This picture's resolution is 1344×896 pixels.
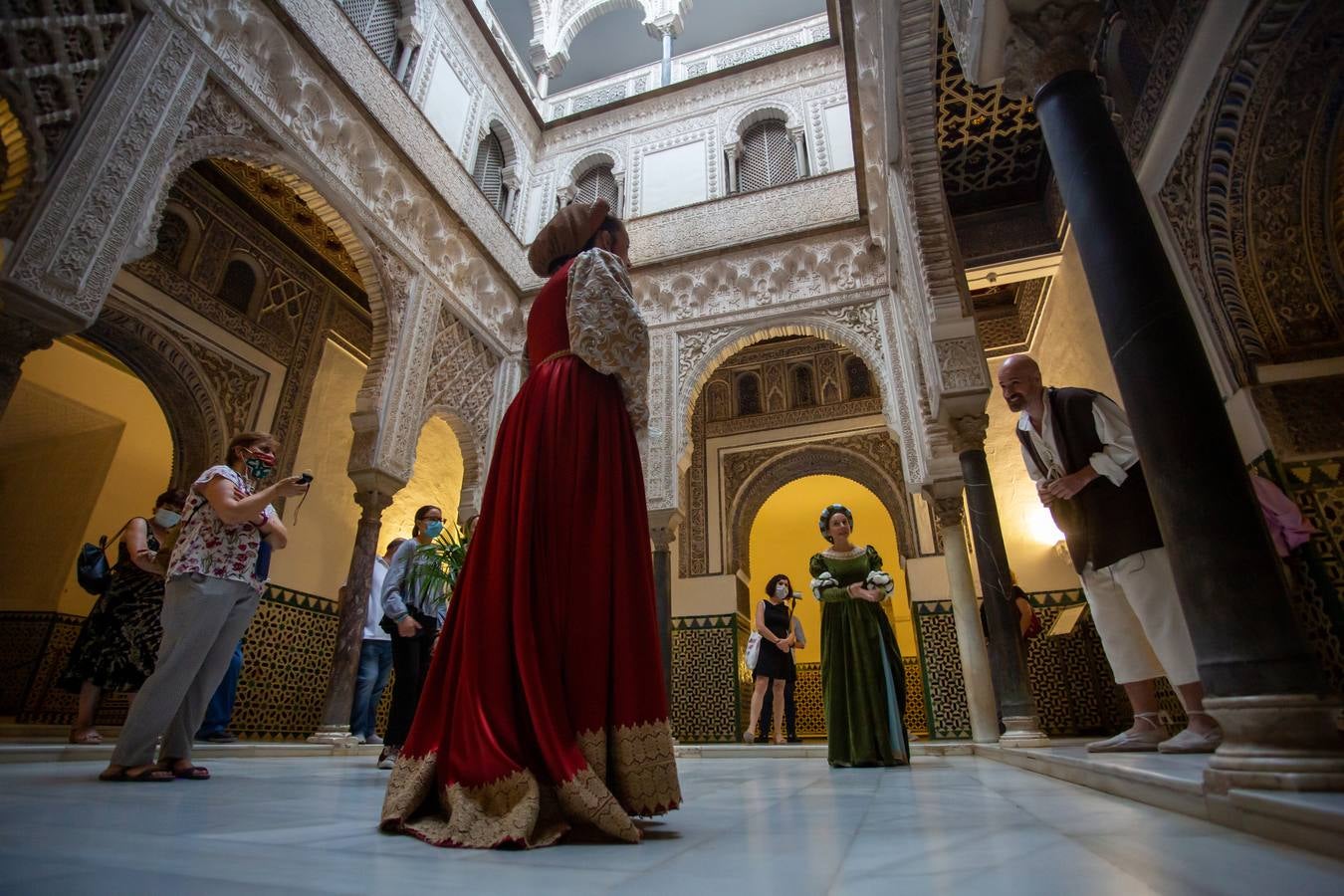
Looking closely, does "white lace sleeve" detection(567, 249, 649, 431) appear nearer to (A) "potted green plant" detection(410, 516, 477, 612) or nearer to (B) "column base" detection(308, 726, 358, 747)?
(A) "potted green plant" detection(410, 516, 477, 612)

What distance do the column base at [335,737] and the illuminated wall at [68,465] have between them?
125 inches

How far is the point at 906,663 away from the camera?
28.3ft

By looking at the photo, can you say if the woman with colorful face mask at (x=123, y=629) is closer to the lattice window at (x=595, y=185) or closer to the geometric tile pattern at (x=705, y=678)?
the geometric tile pattern at (x=705, y=678)

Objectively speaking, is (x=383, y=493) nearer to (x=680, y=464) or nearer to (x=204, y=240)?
(x=680, y=464)


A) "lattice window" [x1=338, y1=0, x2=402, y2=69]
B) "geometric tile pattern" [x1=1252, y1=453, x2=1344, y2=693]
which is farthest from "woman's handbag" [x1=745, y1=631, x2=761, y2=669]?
"lattice window" [x1=338, y1=0, x2=402, y2=69]

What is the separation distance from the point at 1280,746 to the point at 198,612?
271 cm

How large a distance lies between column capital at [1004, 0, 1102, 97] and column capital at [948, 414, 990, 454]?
266 cm

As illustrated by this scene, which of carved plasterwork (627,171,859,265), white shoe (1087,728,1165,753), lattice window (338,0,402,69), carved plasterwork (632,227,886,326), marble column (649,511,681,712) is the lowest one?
white shoe (1087,728,1165,753)

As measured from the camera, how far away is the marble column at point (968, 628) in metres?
4.67

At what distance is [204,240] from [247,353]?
105cm

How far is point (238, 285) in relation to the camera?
658 centimetres

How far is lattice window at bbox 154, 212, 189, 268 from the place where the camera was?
591 centimetres

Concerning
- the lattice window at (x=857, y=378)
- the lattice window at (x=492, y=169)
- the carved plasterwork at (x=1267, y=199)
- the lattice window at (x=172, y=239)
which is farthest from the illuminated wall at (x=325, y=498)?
the carved plasterwork at (x=1267, y=199)

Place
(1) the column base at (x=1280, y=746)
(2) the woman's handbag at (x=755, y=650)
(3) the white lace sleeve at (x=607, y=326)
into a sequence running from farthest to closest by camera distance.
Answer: (2) the woman's handbag at (x=755, y=650) → (3) the white lace sleeve at (x=607, y=326) → (1) the column base at (x=1280, y=746)
